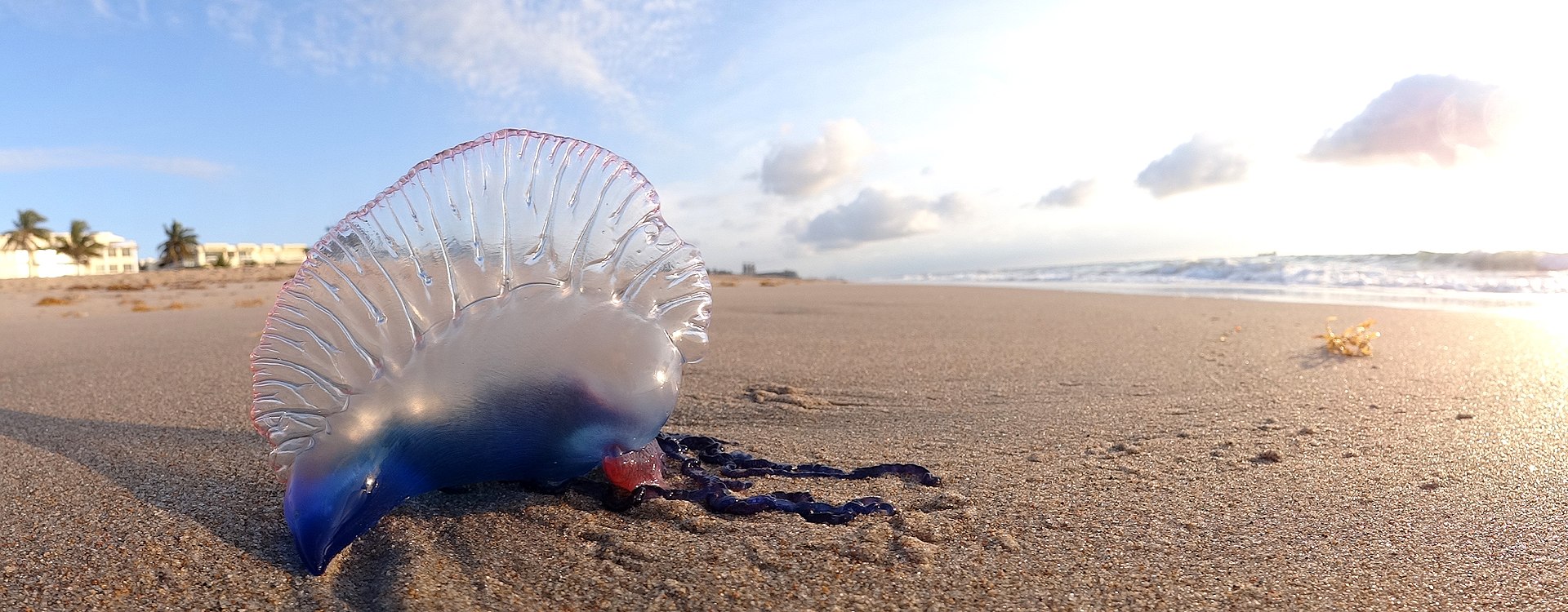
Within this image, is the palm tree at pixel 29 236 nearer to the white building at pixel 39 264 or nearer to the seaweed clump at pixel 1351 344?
the white building at pixel 39 264

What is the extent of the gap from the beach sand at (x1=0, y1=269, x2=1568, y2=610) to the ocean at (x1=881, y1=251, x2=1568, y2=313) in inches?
235

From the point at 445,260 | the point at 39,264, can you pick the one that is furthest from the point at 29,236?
the point at 445,260

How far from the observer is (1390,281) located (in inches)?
499

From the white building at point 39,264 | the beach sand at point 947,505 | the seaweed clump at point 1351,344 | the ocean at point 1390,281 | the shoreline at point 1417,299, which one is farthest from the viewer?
the white building at point 39,264

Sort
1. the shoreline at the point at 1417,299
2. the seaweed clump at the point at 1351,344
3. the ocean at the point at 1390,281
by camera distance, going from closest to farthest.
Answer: the seaweed clump at the point at 1351,344 → the shoreline at the point at 1417,299 → the ocean at the point at 1390,281

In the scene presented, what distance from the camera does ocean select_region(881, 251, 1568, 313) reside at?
884 centimetres

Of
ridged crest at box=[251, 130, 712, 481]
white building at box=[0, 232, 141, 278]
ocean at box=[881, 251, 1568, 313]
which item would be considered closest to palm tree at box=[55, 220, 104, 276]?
white building at box=[0, 232, 141, 278]

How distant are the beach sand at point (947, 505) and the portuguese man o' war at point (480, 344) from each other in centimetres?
10

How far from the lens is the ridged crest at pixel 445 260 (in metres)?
1.52

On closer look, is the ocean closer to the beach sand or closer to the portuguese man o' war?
the beach sand

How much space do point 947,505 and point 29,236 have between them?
46.5 m

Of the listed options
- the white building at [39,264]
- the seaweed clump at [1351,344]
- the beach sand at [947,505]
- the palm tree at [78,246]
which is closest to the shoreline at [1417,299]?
the seaweed clump at [1351,344]

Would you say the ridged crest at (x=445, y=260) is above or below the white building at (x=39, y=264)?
below

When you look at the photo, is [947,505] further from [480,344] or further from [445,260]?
[445,260]
